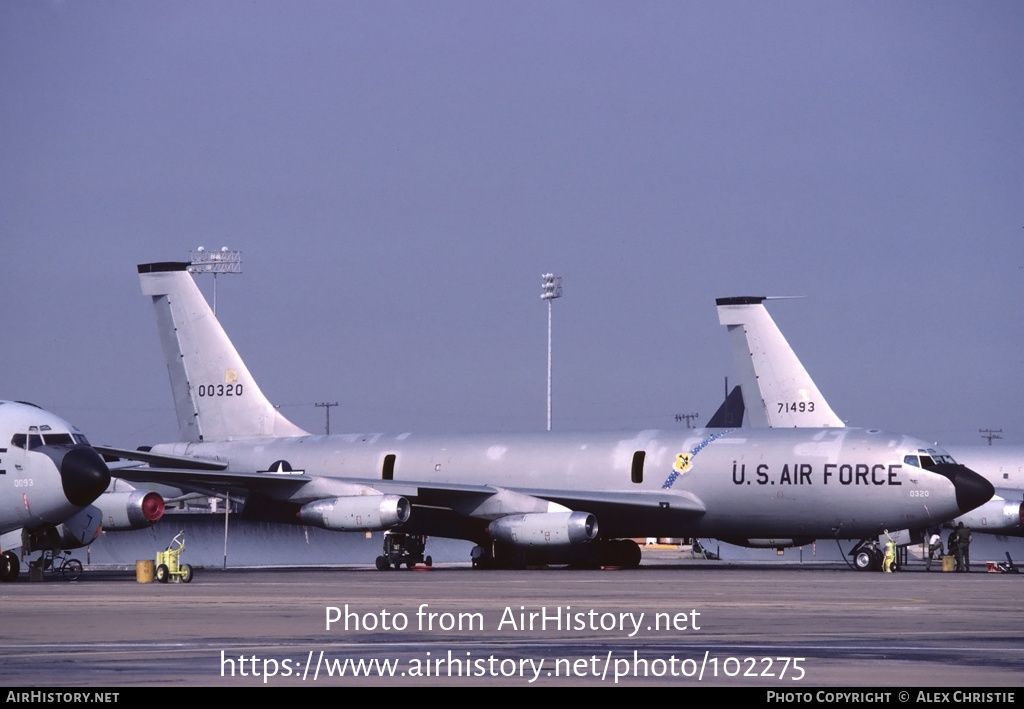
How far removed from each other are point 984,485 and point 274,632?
28.6 metres

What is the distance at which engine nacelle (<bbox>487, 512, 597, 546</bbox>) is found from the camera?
140 feet

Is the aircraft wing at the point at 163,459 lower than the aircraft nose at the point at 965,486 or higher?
higher

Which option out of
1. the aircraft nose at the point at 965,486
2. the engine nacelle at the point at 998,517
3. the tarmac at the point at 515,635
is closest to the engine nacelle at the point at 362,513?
the tarmac at the point at 515,635

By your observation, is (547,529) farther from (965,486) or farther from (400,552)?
(965,486)

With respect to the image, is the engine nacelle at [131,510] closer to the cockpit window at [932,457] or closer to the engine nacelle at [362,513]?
the engine nacelle at [362,513]

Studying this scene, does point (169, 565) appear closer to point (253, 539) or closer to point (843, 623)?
point (843, 623)

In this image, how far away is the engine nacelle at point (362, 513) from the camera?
43.2 m

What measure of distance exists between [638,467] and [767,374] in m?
18.6

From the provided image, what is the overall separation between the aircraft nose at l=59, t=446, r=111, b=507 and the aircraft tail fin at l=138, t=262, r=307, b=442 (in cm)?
2079

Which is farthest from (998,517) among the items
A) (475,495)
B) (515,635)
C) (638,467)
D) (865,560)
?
(515,635)

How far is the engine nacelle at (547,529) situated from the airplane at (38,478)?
1302 centimetres

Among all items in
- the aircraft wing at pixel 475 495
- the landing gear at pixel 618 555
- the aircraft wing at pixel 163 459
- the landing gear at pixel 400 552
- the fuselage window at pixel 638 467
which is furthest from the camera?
the landing gear at pixel 618 555

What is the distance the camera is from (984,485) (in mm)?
42625

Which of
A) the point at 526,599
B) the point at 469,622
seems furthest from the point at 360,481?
the point at 469,622
